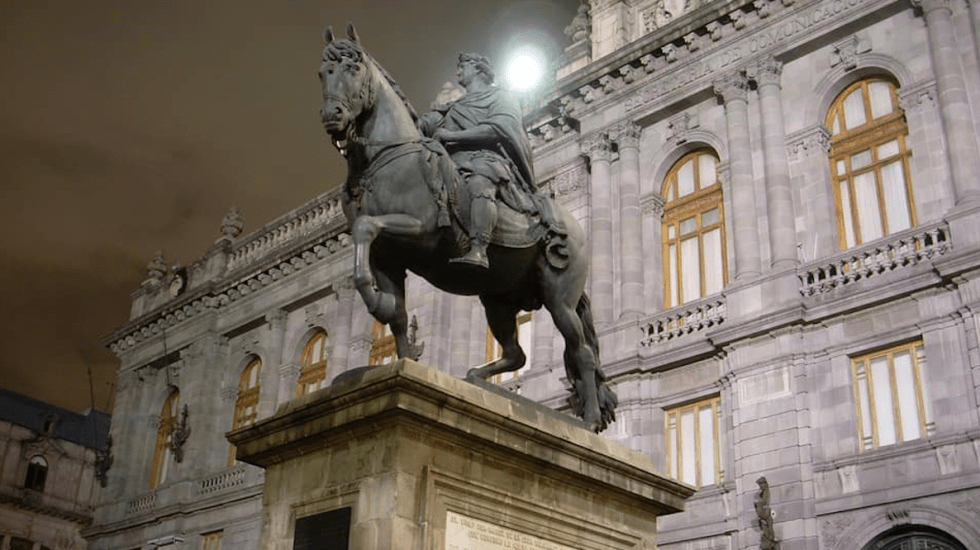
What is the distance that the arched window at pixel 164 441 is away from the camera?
39531 mm

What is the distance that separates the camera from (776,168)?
23.6 metres

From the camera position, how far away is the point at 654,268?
25609 mm

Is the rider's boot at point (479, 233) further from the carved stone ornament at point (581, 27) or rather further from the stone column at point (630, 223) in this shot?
the carved stone ornament at point (581, 27)

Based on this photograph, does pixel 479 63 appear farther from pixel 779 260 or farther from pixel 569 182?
pixel 569 182

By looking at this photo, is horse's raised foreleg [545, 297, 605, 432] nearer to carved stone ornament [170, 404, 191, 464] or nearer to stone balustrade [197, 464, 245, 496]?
stone balustrade [197, 464, 245, 496]

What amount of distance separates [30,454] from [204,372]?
2775cm

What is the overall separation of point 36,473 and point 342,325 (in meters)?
35.2

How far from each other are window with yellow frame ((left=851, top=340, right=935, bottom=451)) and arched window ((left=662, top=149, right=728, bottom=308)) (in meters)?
4.31

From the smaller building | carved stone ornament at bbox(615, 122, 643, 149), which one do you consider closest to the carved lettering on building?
carved stone ornament at bbox(615, 122, 643, 149)

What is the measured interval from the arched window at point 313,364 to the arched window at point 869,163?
17.7m

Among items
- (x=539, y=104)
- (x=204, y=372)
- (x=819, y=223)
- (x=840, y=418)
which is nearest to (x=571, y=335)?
(x=840, y=418)

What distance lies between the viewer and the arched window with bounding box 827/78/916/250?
72.5 ft

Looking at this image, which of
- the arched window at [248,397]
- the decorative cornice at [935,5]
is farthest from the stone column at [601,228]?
the arched window at [248,397]

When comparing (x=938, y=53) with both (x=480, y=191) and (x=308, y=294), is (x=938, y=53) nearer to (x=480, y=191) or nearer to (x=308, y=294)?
(x=480, y=191)
